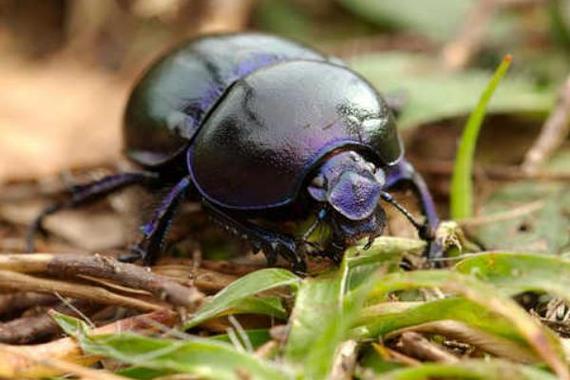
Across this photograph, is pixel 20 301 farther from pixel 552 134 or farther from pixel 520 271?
pixel 552 134

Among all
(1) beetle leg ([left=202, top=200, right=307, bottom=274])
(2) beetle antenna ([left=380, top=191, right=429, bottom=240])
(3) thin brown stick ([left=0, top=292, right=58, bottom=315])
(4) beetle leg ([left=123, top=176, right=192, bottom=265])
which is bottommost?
(3) thin brown stick ([left=0, top=292, right=58, bottom=315])

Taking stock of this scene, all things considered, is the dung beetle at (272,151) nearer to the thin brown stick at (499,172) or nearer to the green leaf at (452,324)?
the green leaf at (452,324)

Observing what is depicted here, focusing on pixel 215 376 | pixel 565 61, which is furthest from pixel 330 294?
pixel 565 61

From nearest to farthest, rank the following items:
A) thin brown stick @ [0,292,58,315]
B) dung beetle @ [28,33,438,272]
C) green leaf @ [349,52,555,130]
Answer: dung beetle @ [28,33,438,272] → thin brown stick @ [0,292,58,315] → green leaf @ [349,52,555,130]

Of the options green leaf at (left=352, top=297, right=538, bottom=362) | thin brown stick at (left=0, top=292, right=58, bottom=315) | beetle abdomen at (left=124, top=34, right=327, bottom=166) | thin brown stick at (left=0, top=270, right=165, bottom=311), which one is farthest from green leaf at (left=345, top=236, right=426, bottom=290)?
thin brown stick at (left=0, top=292, right=58, bottom=315)

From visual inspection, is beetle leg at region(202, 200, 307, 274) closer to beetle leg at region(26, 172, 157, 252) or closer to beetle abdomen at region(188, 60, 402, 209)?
beetle abdomen at region(188, 60, 402, 209)

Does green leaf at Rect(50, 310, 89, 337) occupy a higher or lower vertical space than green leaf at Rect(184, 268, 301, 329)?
lower

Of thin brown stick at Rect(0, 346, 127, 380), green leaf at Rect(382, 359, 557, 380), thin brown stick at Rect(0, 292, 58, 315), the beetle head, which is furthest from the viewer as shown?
thin brown stick at Rect(0, 292, 58, 315)
